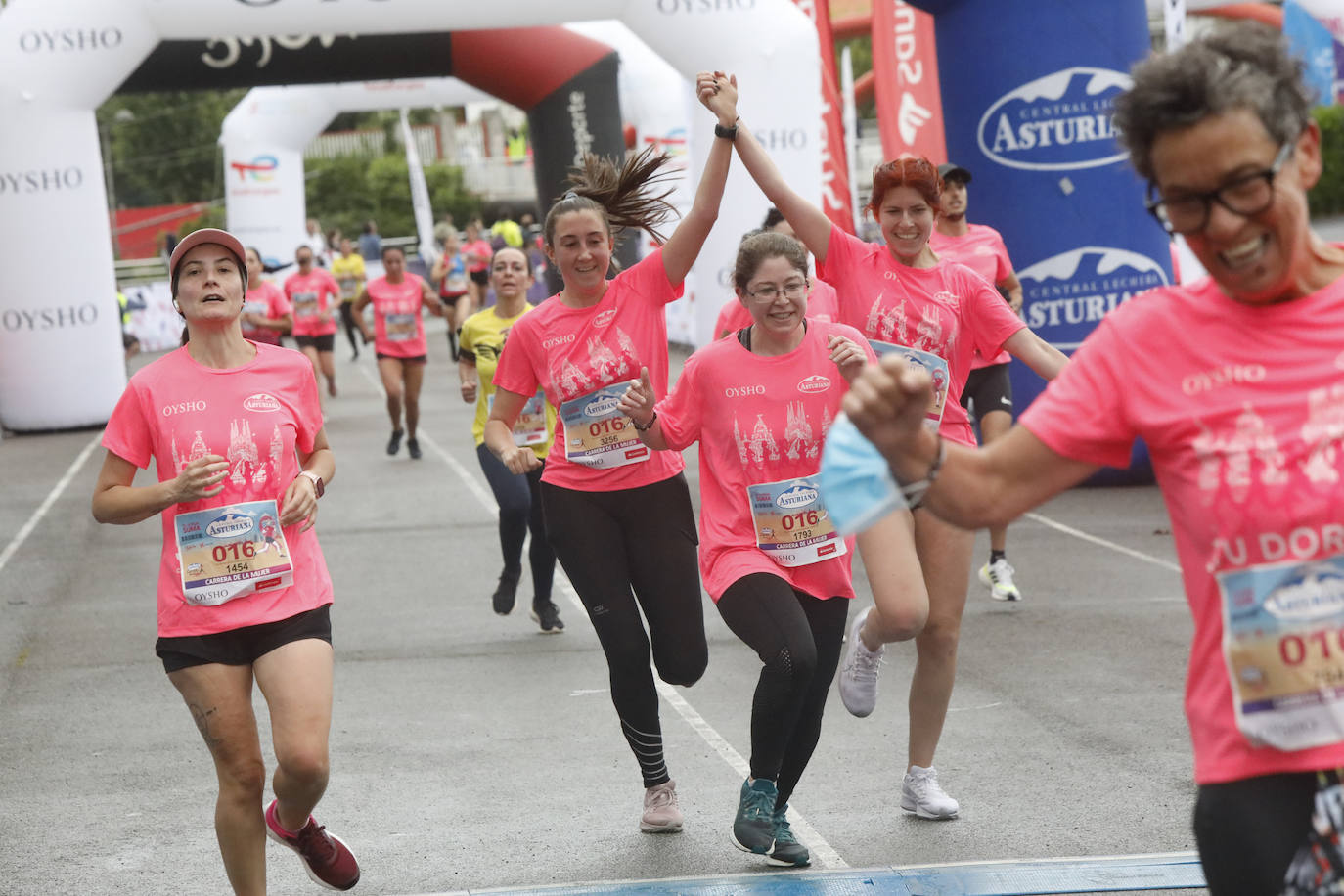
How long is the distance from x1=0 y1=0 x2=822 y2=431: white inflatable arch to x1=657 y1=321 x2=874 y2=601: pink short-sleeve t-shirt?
33.3ft

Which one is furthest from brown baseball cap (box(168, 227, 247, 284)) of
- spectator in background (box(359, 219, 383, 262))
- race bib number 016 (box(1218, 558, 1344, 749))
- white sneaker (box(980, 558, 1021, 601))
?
spectator in background (box(359, 219, 383, 262))

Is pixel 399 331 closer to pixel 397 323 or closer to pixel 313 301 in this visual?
pixel 397 323

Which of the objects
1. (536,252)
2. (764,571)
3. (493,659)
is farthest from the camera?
(536,252)

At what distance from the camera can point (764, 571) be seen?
4637 mm

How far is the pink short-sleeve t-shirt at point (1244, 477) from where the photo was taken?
7.66ft

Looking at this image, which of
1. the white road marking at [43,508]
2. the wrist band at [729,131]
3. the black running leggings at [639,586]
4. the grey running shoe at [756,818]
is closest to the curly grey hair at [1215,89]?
the wrist band at [729,131]

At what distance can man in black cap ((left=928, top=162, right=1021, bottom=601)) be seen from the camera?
26.7 ft

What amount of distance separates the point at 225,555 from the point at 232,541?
4 centimetres

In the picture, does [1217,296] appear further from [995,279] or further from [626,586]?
[995,279]

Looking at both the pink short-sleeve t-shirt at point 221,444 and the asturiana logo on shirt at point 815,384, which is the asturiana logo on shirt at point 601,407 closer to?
the asturiana logo on shirt at point 815,384

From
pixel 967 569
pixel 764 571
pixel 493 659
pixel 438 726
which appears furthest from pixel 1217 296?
pixel 493 659

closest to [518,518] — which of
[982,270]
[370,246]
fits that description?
[982,270]

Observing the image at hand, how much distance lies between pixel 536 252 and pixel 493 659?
23310 mm

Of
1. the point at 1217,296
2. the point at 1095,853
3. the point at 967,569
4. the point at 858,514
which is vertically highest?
the point at 1217,296
